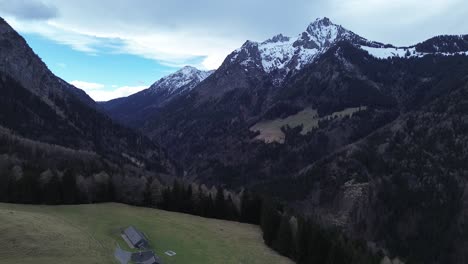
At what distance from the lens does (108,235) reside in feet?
252

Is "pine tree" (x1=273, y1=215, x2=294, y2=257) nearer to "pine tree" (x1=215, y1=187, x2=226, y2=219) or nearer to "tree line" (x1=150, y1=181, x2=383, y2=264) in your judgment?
"tree line" (x1=150, y1=181, x2=383, y2=264)

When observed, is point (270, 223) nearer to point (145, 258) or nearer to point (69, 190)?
point (145, 258)

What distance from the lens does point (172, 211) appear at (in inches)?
4454

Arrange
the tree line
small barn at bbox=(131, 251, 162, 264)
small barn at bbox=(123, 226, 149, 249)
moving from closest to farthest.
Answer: small barn at bbox=(131, 251, 162, 264) < small barn at bbox=(123, 226, 149, 249) < the tree line

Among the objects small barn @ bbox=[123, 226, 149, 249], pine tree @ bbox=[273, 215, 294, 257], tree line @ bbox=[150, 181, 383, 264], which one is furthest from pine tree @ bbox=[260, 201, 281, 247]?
small barn @ bbox=[123, 226, 149, 249]

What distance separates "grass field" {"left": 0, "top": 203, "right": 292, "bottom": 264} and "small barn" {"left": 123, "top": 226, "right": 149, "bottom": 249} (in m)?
1.37

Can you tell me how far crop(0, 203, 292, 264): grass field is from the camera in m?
60.8

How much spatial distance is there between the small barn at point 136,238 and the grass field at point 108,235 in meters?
1.37

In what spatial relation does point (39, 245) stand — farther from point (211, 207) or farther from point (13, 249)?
point (211, 207)

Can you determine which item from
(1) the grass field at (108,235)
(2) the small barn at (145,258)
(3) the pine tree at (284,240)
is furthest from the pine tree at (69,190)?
(3) the pine tree at (284,240)

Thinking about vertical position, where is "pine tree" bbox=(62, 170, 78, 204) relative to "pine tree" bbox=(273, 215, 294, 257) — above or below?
above

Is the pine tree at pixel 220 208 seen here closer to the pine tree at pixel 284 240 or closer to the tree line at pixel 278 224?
the tree line at pixel 278 224

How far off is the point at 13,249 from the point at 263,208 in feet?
188

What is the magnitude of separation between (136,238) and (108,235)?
590cm
